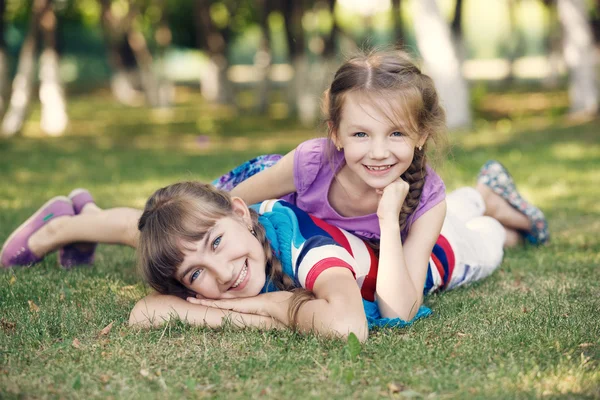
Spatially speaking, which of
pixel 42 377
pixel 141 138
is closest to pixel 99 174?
pixel 141 138

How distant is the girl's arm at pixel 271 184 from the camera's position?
12.9 feet

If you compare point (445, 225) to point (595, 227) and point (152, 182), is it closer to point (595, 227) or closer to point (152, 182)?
point (595, 227)

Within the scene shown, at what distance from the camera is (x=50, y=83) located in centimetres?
1488

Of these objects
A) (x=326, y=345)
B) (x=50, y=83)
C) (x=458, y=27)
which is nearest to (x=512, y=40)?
(x=458, y=27)

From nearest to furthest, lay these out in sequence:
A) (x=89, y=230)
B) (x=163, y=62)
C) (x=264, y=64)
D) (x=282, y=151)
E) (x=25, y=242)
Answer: (x=89, y=230) < (x=25, y=242) < (x=282, y=151) < (x=264, y=64) < (x=163, y=62)

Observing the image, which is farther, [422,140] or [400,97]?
[422,140]

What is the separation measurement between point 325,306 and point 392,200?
622 mm

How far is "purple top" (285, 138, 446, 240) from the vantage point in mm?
3760

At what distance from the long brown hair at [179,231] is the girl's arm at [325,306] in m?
0.06

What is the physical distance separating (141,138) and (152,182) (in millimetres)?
6241

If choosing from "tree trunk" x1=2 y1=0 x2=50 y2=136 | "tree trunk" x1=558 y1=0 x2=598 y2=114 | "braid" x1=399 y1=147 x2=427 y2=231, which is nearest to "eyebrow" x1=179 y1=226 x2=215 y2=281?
"braid" x1=399 y1=147 x2=427 y2=231

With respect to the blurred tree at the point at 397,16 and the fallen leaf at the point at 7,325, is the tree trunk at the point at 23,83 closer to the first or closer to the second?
the blurred tree at the point at 397,16

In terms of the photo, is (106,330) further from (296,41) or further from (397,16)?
(397,16)

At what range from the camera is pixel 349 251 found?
369 centimetres
